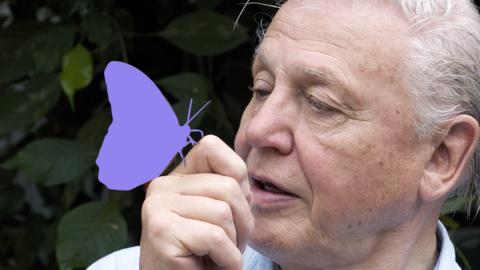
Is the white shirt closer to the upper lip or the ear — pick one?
Result: the ear

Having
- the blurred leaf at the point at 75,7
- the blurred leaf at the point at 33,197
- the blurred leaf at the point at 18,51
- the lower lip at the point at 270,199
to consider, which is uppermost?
the lower lip at the point at 270,199

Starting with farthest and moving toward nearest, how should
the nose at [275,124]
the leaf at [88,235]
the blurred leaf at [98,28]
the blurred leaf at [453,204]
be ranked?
the blurred leaf at [98,28]
the leaf at [88,235]
the blurred leaf at [453,204]
the nose at [275,124]

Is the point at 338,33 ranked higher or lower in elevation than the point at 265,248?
higher

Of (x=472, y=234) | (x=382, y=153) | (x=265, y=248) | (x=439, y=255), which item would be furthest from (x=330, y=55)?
(x=472, y=234)

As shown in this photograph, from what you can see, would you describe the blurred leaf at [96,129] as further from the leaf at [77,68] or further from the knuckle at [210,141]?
the knuckle at [210,141]

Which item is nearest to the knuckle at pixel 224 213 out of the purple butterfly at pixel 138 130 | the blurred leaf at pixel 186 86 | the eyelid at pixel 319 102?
the purple butterfly at pixel 138 130

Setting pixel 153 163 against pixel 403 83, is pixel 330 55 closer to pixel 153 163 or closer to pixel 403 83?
pixel 403 83

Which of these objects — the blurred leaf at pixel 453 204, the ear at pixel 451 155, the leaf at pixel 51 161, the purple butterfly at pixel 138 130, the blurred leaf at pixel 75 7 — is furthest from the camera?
the blurred leaf at pixel 75 7
